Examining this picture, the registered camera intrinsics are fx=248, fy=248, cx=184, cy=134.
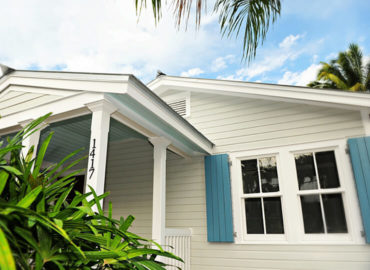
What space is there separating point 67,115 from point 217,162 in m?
2.40

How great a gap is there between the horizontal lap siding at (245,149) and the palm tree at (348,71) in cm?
1412

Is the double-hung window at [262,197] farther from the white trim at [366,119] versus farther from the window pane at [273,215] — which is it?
the white trim at [366,119]

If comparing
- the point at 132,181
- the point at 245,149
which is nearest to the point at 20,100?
the point at 132,181

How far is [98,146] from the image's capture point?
2.35m

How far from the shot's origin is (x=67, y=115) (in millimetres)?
2783

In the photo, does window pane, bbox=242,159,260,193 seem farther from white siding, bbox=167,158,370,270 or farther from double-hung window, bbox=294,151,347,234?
white siding, bbox=167,158,370,270

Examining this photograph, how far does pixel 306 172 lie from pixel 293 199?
1.46ft

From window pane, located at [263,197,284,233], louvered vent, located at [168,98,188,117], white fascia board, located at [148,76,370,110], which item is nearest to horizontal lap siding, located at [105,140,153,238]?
louvered vent, located at [168,98,188,117]

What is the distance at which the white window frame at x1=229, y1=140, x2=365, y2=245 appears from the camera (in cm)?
325

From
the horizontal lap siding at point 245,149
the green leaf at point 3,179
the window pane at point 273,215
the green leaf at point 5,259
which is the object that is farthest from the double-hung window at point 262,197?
the green leaf at point 5,259

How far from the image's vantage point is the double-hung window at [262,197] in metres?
3.66

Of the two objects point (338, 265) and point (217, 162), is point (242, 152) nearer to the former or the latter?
point (217, 162)

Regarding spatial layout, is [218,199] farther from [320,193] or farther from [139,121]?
[139,121]

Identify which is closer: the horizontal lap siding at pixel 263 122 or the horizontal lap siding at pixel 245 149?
the horizontal lap siding at pixel 245 149
